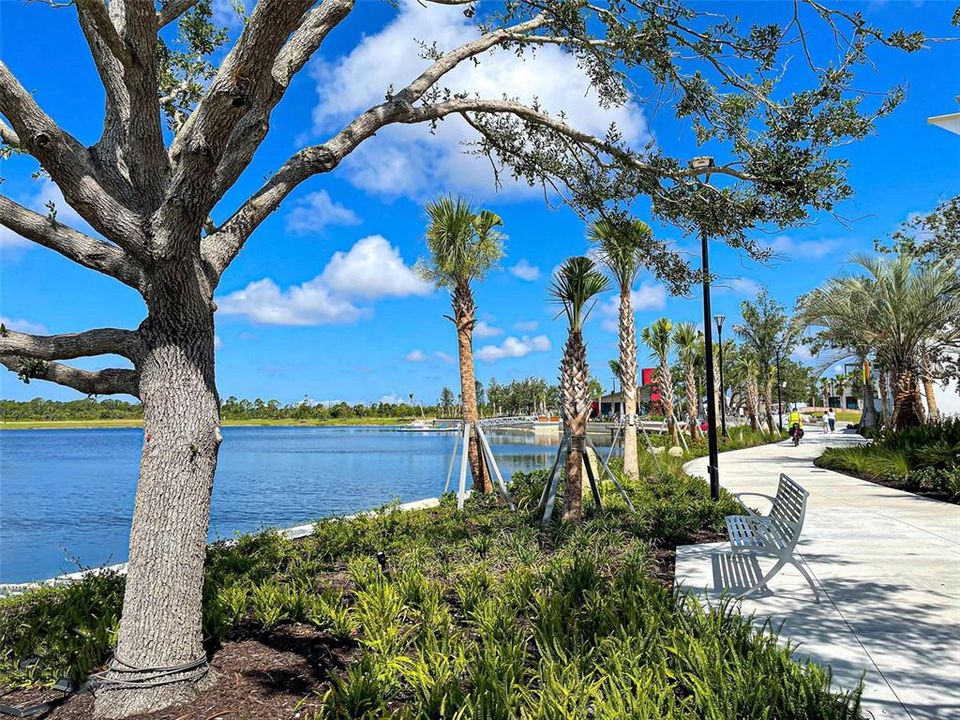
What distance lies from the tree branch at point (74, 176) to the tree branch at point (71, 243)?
0.99ft

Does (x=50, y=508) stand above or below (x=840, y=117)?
below

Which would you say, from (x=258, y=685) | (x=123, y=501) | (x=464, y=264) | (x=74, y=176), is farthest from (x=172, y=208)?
(x=123, y=501)

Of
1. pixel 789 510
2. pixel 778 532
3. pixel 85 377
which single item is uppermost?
pixel 85 377

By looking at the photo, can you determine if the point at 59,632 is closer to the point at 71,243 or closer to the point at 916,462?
the point at 71,243

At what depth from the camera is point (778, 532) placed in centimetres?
638

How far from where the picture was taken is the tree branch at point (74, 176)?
3.64 metres

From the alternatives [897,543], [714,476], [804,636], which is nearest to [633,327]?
[714,476]

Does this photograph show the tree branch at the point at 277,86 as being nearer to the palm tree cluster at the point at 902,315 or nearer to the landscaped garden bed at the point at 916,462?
the landscaped garden bed at the point at 916,462

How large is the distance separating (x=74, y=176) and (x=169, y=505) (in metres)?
2.01

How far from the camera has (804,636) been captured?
4840 mm

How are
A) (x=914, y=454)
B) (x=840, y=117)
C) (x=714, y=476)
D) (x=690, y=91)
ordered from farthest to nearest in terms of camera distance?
1. (x=914, y=454)
2. (x=714, y=476)
3. (x=690, y=91)
4. (x=840, y=117)

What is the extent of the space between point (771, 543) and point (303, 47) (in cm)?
544

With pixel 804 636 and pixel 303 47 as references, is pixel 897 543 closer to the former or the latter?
pixel 804 636

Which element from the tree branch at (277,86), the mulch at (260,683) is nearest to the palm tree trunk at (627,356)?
the mulch at (260,683)
